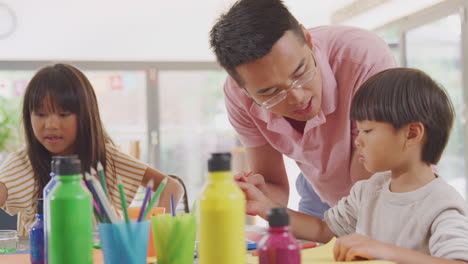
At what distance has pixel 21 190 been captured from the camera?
204 cm

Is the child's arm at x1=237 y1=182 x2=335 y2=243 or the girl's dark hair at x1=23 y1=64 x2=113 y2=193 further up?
the girl's dark hair at x1=23 y1=64 x2=113 y2=193

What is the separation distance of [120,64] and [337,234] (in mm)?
4906

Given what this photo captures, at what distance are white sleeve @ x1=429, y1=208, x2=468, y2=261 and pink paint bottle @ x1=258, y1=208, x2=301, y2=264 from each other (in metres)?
0.36

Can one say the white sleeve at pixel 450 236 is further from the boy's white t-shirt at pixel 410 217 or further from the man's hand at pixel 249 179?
the man's hand at pixel 249 179

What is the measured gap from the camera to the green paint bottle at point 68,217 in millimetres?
820

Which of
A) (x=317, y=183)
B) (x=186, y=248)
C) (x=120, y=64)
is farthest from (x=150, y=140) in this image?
(x=186, y=248)

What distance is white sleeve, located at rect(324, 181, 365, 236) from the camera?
1368 millimetres

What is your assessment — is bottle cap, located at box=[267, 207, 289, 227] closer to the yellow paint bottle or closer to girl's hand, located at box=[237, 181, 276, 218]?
the yellow paint bottle

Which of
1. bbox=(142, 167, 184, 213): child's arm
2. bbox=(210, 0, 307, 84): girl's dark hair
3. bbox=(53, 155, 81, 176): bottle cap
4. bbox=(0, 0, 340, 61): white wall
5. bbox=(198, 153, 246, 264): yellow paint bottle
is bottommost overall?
bbox=(142, 167, 184, 213): child's arm

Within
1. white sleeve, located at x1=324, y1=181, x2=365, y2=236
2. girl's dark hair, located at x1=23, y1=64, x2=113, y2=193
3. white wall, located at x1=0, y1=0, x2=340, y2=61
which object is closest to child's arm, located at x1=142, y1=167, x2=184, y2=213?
girl's dark hair, located at x1=23, y1=64, x2=113, y2=193

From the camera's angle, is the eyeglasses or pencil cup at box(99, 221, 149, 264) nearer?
pencil cup at box(99, 221, 149, 264)

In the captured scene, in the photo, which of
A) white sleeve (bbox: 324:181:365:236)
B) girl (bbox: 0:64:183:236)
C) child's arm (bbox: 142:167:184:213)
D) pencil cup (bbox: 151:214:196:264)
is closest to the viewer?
pencil cup (bbox: 151:214:196:264)

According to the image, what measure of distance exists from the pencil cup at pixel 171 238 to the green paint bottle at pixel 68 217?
0.14m

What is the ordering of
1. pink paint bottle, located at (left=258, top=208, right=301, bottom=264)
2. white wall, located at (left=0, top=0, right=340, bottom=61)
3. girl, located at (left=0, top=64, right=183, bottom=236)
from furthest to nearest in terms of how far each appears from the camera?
white wall, located at (left=0, top=0, right=340, bottom=61) < girl, located at (left=0, top=64, right=183, bottom=236) < pink paint bottle, located at (left=258, top=208, right=301, bottom=264)
